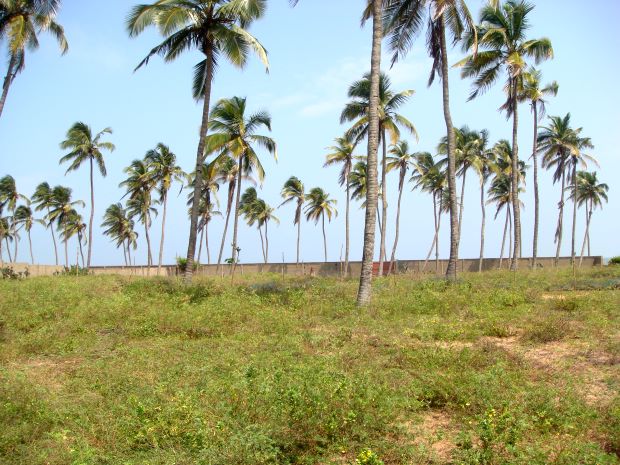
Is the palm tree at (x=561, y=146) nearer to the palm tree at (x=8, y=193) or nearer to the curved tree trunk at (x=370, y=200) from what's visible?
the curved tree trunk at (x=370, y=200)

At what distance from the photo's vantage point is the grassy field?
5.86 m

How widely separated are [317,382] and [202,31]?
14990 millimetres

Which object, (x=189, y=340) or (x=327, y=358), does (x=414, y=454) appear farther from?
(x=189, y=340)

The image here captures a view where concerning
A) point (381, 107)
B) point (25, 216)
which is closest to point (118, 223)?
point (25, 216)

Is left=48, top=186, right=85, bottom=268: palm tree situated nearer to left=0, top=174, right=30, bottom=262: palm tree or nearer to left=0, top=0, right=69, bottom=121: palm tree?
left=0, top=174, right=30, bottom=262: palm tree

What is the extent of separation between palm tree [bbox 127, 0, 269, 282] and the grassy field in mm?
6939

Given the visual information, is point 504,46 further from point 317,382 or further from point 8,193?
point 8,193

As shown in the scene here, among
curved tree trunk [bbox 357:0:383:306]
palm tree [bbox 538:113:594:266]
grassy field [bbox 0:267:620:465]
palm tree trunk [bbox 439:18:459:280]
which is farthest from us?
palm tree [bbox 538:113:594:266]

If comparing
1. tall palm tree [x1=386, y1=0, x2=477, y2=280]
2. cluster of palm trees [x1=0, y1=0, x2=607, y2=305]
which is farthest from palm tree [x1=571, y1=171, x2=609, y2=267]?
tall palm tree [x1=386, y1=0, x2=477, y2=280]

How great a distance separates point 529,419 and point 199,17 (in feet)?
54.1

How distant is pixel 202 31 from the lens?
60.7 feet

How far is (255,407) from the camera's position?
21.8ft

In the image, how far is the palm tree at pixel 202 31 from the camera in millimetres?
17406

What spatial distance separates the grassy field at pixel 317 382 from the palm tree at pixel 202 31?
22.8 feet
